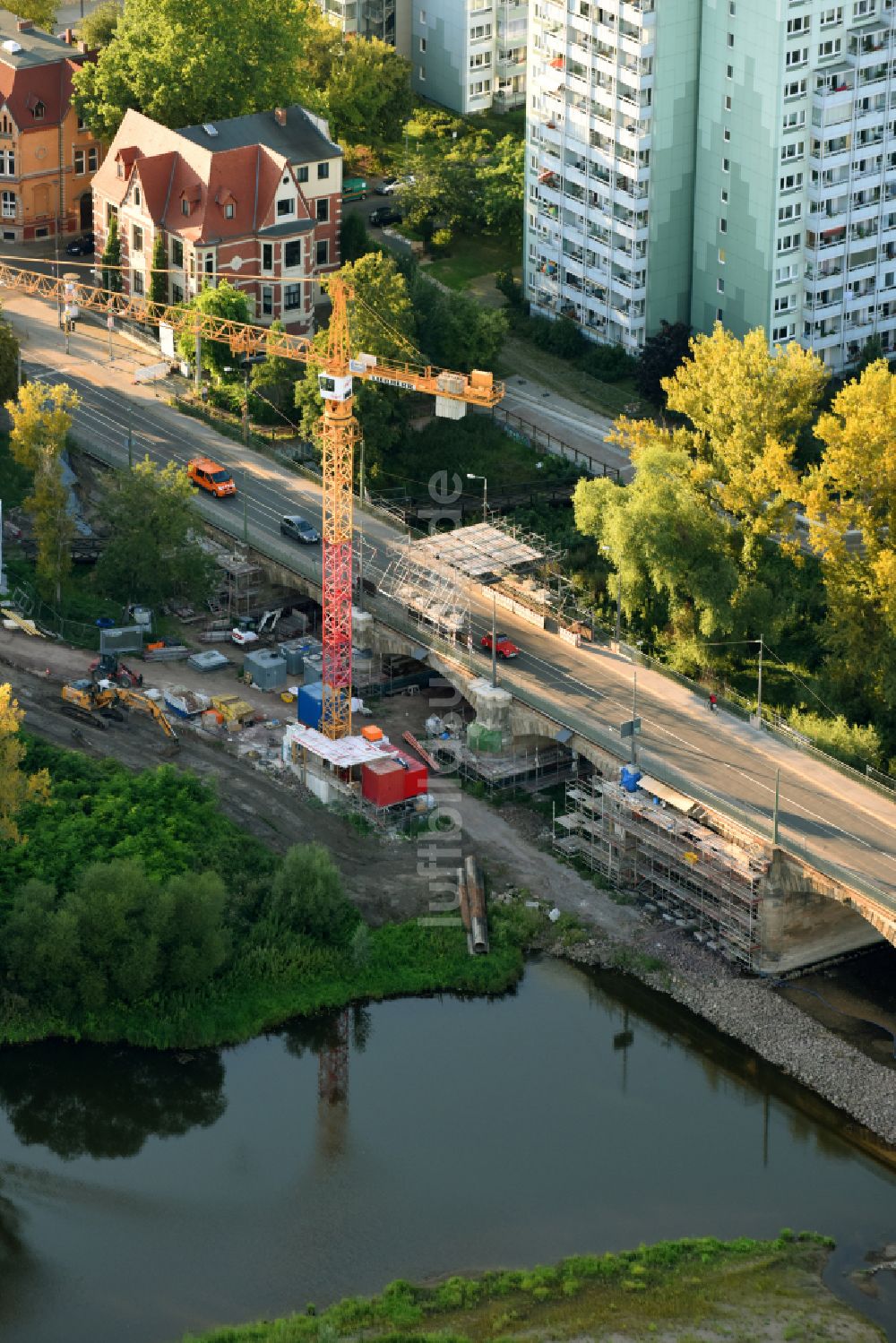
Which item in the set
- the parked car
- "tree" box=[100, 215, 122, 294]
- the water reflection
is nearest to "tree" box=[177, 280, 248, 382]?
"tree" box=[100, 215, 122, 294]

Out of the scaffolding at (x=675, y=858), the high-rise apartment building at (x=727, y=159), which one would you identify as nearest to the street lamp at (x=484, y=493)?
the high-rise apartment building at (x=727, y=159)

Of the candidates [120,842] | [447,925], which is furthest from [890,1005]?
[120,842]

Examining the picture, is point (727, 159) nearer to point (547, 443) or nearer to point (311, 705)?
point (547, 443)

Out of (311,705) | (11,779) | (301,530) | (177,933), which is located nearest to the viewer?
(177,933)

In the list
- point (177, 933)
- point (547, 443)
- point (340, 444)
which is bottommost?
point (177, 933)

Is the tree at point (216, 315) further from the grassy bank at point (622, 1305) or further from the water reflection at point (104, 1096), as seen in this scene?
the grassy bank at point (622, 1305)

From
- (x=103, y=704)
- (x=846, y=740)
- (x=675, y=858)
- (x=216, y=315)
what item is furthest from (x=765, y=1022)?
(x=216, y=315)
